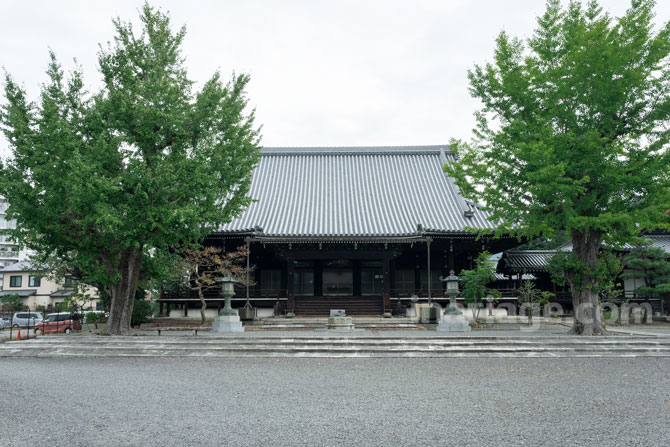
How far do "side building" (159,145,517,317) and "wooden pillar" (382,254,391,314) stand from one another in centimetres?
5

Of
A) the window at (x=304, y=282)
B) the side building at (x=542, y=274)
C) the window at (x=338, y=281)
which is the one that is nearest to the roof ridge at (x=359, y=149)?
the side building at (x=542, y=274)

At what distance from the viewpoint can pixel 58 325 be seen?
1875 centimetres

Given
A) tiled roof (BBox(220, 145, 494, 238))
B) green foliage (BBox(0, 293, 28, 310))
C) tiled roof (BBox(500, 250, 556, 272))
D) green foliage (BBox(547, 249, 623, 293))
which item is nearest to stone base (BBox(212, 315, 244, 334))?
tiled roof (BBox(220, 145, 494, 238))

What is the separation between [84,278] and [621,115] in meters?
19.1

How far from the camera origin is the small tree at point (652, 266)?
20203 mm

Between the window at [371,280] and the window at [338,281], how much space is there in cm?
60

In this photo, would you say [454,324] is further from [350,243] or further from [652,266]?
[652,266]

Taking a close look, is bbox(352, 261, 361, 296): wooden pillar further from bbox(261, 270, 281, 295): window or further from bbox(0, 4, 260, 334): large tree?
bbox(0, 4, 260, 334): large tree

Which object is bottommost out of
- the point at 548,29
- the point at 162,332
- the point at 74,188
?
the point at 162,332

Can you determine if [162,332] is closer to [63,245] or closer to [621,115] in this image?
[63,245]

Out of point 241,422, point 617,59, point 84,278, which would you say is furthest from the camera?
point 84,278

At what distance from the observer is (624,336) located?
1220cm

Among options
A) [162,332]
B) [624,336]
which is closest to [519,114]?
[624,336]

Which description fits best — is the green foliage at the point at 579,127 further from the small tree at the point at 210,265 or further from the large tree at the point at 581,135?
the small tree at the point at 210,265
